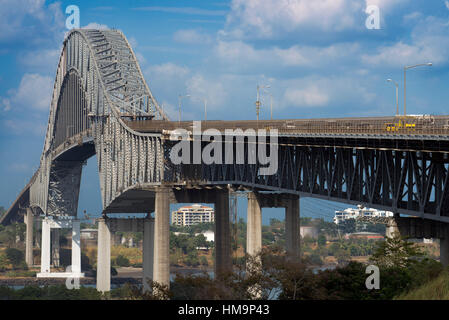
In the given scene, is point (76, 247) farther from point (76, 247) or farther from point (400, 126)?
point (400, 126)

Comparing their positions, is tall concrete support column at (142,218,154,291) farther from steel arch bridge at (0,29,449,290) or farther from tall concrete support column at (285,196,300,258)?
tall concrete support column at (285,196,300,258)

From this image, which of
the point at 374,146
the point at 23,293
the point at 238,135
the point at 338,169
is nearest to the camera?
the point at 374,146

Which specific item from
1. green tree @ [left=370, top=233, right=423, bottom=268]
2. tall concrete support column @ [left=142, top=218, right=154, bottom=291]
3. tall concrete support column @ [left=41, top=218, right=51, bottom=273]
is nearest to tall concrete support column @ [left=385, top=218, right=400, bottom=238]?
green tree @ [left=370, top=233, right=423, bottom=268]

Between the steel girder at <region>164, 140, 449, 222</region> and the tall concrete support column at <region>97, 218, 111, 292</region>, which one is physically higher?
the steel girder at <region>164, 140, 449, 222</region>

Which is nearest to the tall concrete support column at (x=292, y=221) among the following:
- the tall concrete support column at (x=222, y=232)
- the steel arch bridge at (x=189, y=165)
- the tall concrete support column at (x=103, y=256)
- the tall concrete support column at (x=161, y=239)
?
the steel arch bridge at (x=189, y=165)

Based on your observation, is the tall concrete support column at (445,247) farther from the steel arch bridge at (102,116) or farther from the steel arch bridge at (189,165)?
the steel arch bridge at (102,116)
